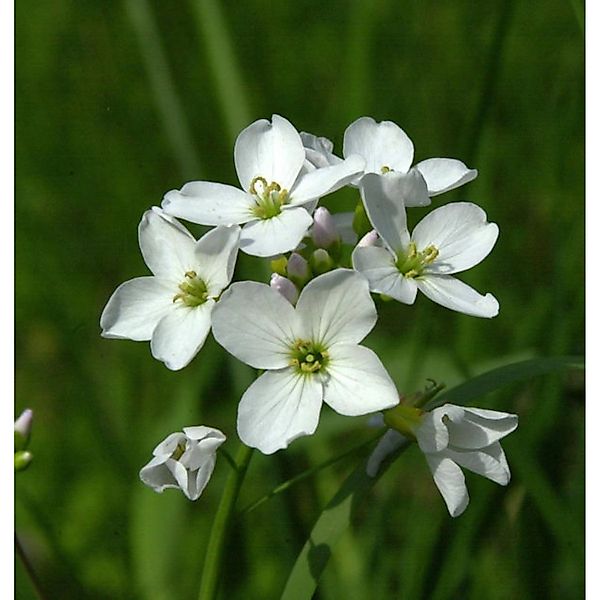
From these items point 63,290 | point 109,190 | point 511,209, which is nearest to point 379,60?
point 511,209

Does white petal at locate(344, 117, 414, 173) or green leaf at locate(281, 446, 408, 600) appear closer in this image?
green leaf at locate(281, 446, 408, 600)

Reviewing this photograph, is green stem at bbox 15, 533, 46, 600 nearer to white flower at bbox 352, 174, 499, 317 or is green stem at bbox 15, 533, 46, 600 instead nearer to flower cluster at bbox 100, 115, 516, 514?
flower cluster at bbox 100, 115, 516, 514

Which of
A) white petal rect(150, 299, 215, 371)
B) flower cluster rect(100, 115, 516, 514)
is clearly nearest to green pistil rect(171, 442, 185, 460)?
flower cluster rect(100, 115, 516, 514)

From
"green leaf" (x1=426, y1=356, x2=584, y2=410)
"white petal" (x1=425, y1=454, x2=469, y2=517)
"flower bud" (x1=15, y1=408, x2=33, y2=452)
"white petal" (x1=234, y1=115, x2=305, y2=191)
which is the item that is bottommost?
"white petal" (x1=425, y1=454, x2=469, y2=517)

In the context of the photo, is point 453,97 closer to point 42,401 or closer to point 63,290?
point 63,290

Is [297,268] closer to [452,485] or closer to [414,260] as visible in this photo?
[414,260]

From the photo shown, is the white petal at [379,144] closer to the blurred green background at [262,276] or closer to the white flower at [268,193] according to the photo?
the white flower at [268,193]

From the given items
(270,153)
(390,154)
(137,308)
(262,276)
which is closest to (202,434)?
(137,308)
